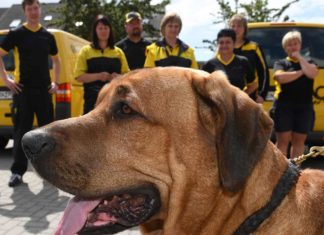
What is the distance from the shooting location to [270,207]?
7.44 feet

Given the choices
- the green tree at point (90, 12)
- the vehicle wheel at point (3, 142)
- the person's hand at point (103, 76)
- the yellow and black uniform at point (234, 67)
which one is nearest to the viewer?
the yellow and black uniform at point (234, 67)

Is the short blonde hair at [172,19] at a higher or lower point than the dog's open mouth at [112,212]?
higher

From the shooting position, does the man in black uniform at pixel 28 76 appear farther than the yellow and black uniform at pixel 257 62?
Yes

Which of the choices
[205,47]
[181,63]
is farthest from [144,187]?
[205,47]

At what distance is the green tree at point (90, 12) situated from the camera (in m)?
27.3

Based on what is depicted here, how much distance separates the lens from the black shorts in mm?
6250

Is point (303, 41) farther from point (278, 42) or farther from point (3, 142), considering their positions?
point (3, 142)

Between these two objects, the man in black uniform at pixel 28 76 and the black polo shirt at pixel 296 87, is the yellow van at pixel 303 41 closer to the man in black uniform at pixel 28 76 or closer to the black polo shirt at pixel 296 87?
the black polo shirt at pixel 296 87

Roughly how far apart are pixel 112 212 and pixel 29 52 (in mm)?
4493

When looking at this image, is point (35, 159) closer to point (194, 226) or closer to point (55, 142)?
point (55, 142)

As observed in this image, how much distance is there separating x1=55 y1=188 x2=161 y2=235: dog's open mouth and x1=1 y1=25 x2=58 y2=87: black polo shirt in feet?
14.2

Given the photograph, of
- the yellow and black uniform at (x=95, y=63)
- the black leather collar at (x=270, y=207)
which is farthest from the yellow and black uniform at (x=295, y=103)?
the black leather collar at (x=270, y=207)

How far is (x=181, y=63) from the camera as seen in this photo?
5914mm

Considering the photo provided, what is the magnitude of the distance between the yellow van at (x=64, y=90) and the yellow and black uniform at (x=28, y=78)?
3.36 ft
